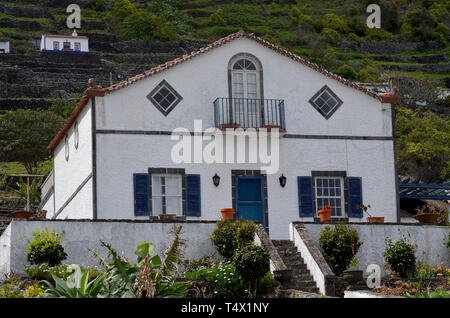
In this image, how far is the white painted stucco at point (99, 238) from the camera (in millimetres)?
23125

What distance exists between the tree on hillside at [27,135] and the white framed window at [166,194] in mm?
36101

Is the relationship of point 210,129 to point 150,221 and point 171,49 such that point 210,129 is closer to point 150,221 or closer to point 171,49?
point 150,221

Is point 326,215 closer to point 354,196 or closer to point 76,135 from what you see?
point 354,196

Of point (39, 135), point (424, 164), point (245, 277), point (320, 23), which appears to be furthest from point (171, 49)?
point (245, 277)

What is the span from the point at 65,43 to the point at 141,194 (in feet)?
295

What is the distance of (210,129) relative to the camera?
92.4 ft

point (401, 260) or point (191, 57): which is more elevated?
point (191, 57)

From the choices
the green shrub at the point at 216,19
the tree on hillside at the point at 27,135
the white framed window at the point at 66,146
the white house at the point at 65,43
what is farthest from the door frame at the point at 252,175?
the green shrub at the point at 216,19

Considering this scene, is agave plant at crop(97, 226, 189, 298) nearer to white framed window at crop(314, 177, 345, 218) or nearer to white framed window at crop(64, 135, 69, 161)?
white framed window at crop(314, 177, 345, 218)

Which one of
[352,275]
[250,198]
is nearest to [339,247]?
[352,275]

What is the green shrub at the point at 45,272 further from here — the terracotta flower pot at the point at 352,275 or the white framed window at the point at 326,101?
the white framed window at the point at 326,101

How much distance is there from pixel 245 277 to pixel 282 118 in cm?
859

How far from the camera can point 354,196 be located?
1131 inches

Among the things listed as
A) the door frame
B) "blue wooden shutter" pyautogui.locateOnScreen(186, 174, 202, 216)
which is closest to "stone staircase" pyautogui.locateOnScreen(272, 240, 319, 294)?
the door frame
